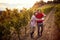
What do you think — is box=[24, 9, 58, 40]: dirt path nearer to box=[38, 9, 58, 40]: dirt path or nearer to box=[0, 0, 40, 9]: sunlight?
box=[38, 9, 58, 40]: dirt path

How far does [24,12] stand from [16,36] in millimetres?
316

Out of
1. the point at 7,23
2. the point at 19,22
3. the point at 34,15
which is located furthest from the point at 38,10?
the point at 7,23

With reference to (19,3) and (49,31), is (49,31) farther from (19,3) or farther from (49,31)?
(19,3)

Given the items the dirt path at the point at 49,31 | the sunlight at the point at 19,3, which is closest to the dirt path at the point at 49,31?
the dirt path at the point at 49,31

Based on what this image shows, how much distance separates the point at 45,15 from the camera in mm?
2133

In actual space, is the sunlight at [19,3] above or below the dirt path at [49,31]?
above

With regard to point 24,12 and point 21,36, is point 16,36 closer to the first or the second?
point 21,36

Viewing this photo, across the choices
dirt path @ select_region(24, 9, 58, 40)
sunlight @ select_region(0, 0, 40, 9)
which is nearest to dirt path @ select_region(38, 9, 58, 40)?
dirt path @ select_region(24, 9, 58, 40)

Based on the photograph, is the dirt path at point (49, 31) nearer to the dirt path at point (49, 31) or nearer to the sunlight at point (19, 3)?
the dirt path at point (49, 31)

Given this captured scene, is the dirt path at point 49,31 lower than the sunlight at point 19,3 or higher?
lower

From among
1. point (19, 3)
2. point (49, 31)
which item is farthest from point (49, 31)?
point (19, 3)

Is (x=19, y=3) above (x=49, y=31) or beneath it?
above

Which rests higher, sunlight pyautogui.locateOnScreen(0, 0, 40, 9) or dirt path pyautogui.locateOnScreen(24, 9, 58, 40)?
sunlight pyautogui.locateOnScreen(0, 0, 40, 9)

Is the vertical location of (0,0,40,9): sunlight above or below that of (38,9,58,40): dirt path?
above
